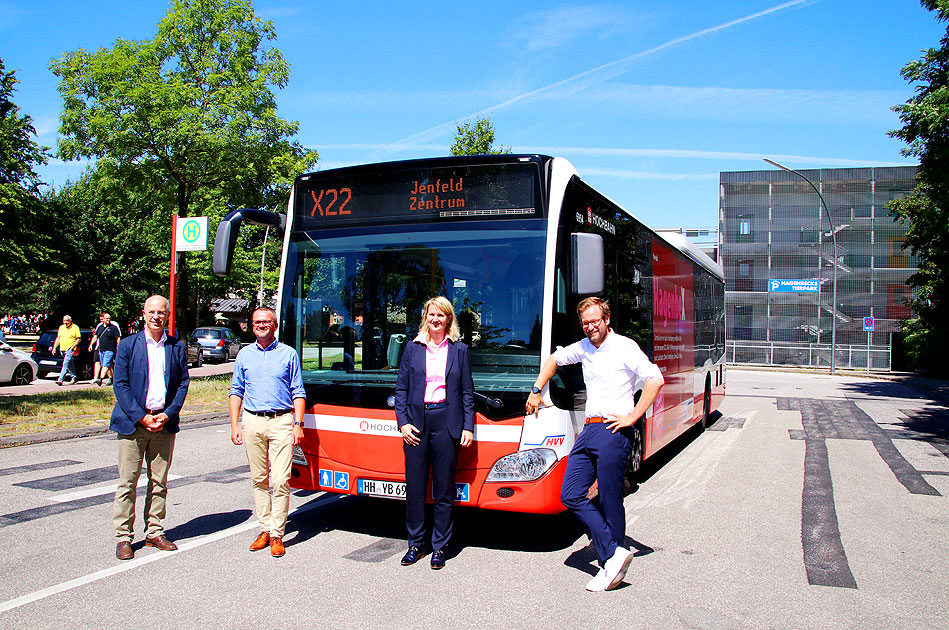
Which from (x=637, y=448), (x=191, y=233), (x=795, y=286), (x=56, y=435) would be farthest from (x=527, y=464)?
(x=795, y=286)

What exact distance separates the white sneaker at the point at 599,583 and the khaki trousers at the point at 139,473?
2985 mm

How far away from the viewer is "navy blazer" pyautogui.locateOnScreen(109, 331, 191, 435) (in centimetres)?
516

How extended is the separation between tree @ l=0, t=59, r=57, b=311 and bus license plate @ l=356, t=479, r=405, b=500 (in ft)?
36.0

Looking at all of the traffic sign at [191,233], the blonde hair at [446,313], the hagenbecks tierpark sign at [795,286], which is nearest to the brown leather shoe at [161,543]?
the blonde hair at [446,313]

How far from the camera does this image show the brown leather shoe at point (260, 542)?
5.44 metres

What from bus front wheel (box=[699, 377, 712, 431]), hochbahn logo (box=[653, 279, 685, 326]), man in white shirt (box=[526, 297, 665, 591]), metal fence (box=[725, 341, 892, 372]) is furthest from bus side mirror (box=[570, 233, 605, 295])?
metal fence (box=[725, 341, 892, 372])

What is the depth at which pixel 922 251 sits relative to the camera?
31.5 meters

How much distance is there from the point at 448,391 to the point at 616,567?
1.54m

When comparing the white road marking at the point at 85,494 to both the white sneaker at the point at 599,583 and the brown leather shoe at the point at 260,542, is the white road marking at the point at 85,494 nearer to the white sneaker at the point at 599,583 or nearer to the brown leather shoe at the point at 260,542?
the brown leather shoe at the point at 260,542

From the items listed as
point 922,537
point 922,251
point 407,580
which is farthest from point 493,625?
point 922,251

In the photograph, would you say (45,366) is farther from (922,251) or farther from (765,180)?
(765,180)

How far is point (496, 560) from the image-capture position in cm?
534

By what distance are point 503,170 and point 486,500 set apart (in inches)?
94.5

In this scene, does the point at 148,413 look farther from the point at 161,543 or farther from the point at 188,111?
the point at 188,111
